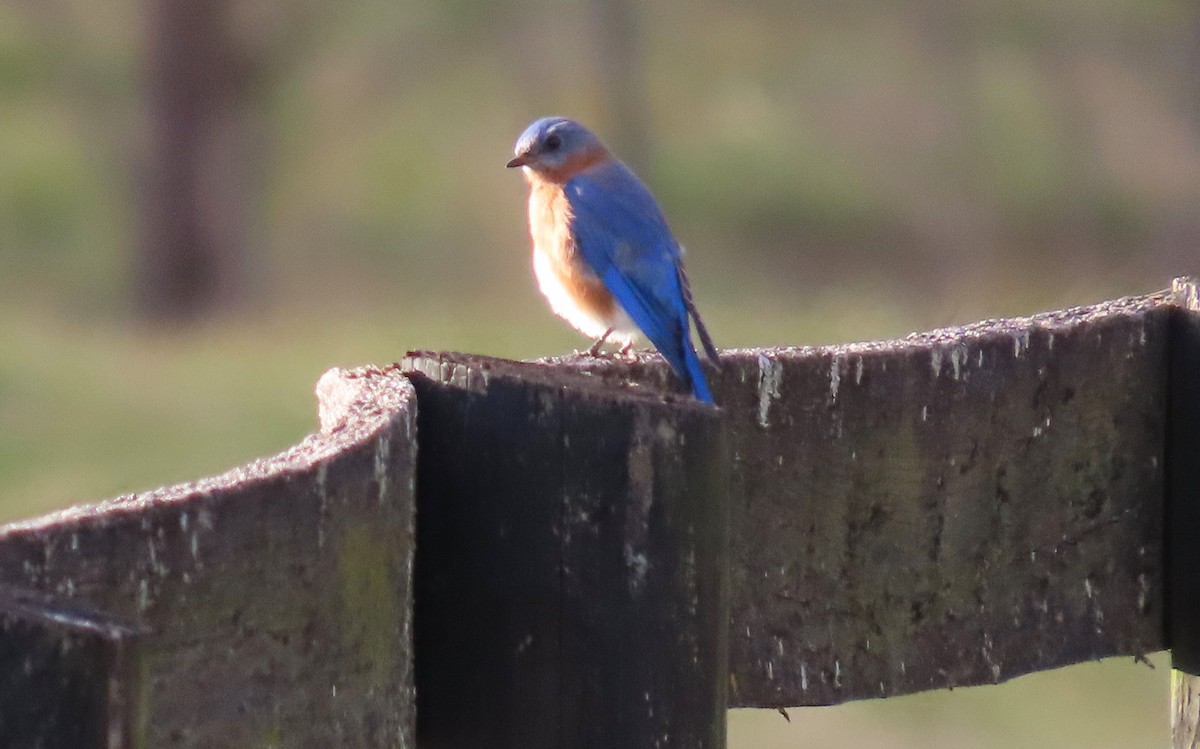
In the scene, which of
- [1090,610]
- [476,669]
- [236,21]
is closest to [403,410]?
[476,669]

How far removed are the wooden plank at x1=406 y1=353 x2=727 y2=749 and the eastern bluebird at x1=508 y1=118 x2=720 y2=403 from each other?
2.65m

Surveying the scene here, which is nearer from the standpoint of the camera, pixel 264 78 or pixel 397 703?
pixel 397 703

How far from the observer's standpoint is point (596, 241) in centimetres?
519

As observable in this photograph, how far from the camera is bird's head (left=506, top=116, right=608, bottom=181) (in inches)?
221

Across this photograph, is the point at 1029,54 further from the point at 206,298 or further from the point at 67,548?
the point at 67,548

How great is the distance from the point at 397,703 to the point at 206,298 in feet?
58.2

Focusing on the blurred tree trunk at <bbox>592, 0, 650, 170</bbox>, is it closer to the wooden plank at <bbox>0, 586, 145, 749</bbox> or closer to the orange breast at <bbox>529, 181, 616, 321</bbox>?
the orange breast at <bbox>529, 181, 616, 321</bbox>

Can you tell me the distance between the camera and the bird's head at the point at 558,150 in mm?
5625

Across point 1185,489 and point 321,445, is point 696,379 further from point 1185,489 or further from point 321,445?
point 321,445

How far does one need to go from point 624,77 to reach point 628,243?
609 inches

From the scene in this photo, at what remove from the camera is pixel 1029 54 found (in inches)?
831

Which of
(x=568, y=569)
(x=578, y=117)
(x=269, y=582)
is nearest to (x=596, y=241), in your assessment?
(x=568, y=569)

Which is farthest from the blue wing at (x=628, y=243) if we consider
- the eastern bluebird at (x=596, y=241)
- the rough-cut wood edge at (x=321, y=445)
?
the rough-cut wood edge at (x=321, y=445)

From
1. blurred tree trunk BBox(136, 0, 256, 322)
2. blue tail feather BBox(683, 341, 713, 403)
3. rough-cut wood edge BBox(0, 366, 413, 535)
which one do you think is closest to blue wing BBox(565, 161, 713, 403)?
blue tail feather BBox(683, 341, 713, 403)
